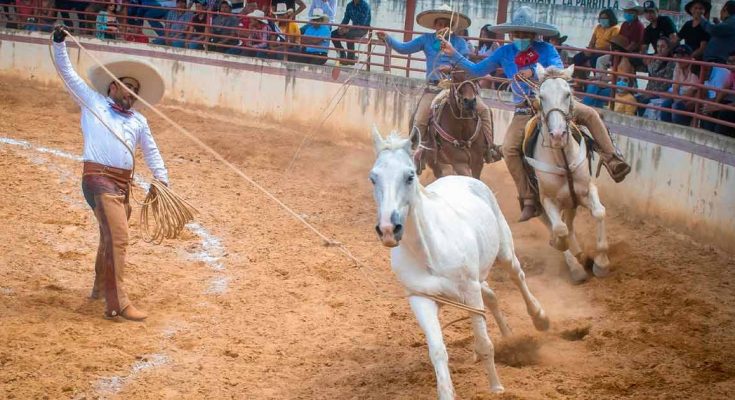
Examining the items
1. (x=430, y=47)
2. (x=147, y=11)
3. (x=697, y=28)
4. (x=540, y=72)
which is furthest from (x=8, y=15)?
(x=540, y=72)

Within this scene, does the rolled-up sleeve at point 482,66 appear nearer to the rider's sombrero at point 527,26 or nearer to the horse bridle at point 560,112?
the rider's sombrero at point 527,26

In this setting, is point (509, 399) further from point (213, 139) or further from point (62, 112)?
point (62, 112)

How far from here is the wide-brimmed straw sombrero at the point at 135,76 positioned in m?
8.54

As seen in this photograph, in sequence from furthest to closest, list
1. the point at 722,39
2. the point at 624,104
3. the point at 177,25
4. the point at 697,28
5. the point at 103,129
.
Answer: the point at 177,25
the point at 624,104
the point at 697,28
the point at 722,39
the point at 103,129

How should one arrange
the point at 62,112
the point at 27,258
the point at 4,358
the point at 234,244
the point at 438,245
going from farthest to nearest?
the point at 62,112
the point at 234,244
the point at 27,258
the point at 4,358
the point at 438,245

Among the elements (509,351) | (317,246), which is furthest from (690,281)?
(317,246)

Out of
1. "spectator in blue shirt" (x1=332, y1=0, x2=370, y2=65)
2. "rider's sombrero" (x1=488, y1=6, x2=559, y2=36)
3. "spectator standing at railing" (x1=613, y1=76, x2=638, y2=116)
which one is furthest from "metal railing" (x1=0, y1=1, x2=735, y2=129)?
"rider's sombrero" (x1=488, y1=6, x2=559, y2=36)

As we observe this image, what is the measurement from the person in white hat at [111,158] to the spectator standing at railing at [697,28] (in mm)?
7882

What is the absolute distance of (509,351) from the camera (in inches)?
315

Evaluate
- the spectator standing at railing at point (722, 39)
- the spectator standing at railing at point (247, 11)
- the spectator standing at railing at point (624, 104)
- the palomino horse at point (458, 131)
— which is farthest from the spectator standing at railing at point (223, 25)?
the spectator standing at railing at point (722, 39)

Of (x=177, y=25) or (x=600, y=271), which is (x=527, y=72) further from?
(x=177, y=25)

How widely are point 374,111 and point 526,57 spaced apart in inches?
287

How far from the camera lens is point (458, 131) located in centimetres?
1167

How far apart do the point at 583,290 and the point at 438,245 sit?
3.92 m
